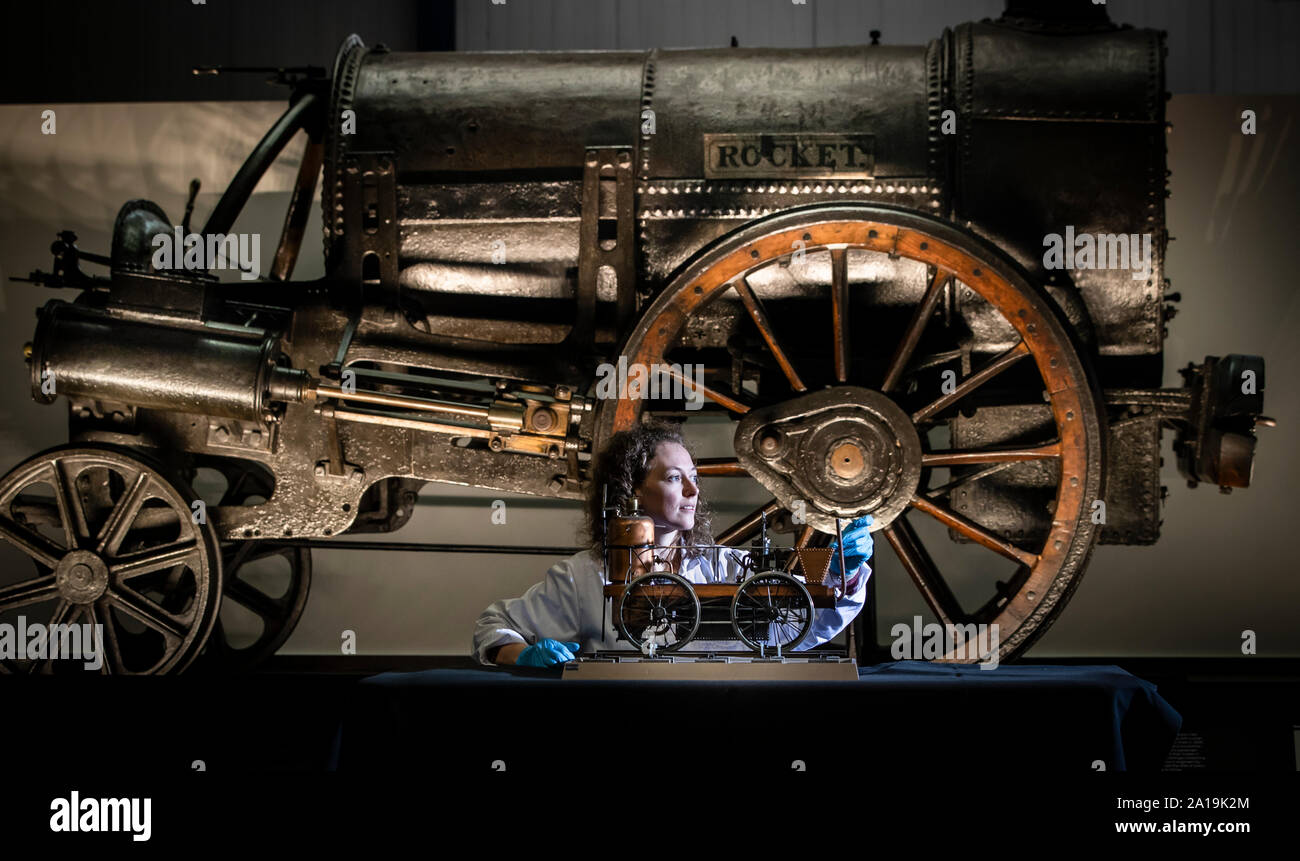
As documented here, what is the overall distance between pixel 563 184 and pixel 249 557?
233cm

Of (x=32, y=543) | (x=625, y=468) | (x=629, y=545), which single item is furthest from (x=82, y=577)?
(x=629, y=545)

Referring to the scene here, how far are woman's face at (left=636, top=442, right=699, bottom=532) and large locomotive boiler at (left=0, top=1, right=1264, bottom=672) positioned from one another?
0.88m

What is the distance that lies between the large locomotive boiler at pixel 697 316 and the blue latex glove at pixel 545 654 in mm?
1321

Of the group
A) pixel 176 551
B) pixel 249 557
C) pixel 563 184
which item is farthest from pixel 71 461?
pixel 563 184

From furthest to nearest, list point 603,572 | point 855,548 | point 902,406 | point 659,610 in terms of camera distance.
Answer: point 902,406 → point 855,548 → point 603,572 → point 659,610

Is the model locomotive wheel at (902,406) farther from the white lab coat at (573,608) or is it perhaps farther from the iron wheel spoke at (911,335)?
the white lab coat at (573,608)

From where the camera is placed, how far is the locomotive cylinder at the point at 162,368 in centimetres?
470

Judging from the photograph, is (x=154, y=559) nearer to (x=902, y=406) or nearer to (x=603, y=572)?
(x=603, y=572)

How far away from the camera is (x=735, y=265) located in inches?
177

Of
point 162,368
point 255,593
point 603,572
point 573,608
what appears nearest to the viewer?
point 603,572

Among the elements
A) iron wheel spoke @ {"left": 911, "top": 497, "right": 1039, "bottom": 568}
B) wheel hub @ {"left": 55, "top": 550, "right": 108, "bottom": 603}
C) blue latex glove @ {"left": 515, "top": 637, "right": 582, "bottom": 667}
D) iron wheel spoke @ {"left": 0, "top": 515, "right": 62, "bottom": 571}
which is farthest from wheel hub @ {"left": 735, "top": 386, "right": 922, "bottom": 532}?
iron wheel spoke @ {"left": 0, "top": 515, "right": 62, "bottom": 571}

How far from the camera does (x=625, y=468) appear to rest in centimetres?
365

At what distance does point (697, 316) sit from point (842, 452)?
2.73 feet

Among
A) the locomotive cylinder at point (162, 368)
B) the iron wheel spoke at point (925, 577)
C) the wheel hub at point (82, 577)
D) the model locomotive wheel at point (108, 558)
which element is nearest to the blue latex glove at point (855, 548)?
the iron wheel spoke at point (925, 577)
